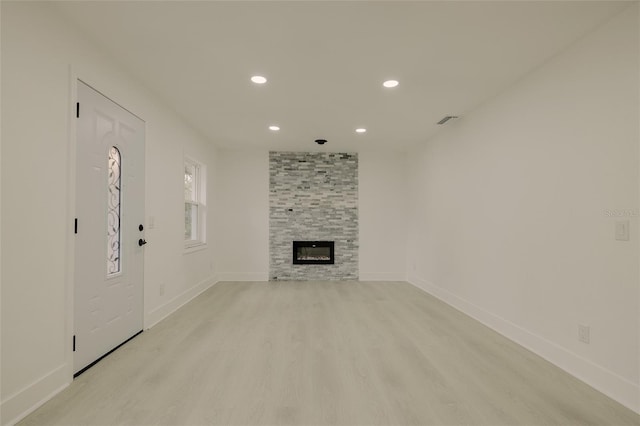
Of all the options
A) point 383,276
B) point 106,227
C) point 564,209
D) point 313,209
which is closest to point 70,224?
point 106,227

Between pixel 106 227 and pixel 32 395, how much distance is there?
1189mm

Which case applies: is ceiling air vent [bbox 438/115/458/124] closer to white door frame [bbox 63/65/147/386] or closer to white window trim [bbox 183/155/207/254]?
white window trim [bbox 183/155/207/254]

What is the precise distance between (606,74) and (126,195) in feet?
12.7

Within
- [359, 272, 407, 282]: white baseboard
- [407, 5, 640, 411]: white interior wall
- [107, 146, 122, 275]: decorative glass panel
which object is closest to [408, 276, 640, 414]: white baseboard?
[407, 5, 640, 411]: white interior wall

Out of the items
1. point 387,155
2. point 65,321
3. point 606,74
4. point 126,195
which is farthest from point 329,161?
point 65,321

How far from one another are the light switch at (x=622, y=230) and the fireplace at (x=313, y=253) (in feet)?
14.3

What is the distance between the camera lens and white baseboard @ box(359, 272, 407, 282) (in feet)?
19.8

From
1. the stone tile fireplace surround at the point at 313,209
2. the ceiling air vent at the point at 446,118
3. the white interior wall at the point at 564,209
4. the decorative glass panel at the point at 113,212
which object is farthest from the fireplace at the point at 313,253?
the decorative glass panel at the point at 113,212

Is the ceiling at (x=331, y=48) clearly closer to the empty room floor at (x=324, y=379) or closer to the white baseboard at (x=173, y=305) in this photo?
the white baseboard at (x=173, y=305)

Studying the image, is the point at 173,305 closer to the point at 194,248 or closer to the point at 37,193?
the point at 194,248

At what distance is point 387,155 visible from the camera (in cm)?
611

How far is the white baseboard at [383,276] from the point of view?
237 inches

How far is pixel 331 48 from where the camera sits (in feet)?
7.95

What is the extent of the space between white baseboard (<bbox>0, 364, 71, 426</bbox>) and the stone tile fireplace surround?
13.0 ft
